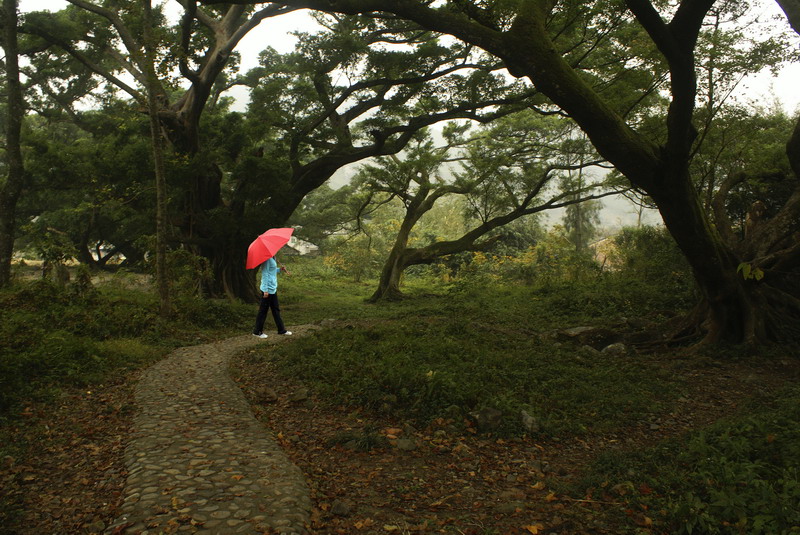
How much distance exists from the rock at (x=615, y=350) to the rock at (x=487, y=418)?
11.6 feet

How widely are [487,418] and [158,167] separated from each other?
7.24 meters

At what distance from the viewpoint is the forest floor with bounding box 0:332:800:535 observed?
117 inches

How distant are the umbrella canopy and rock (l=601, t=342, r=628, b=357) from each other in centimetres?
517

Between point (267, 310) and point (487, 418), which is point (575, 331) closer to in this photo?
point (487, 418)

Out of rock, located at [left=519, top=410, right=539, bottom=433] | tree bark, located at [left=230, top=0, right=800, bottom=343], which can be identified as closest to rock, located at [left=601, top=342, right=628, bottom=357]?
tree bark, located at [left=230, top=0, right=800, bottom=343]

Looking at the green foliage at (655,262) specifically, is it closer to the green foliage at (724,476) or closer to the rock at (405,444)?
the green foliage at (724,476)

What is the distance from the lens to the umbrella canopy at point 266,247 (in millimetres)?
7898

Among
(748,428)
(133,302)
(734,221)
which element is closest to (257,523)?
(748,428)

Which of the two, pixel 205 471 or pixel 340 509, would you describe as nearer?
pixel 340 509

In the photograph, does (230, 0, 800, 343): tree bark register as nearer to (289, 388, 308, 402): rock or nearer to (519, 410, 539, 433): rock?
(519, 410, 539, 433): rock

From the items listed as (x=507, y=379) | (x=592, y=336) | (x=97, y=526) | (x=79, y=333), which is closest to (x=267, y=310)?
(x=79, y=333)

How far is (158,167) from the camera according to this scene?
8.62m

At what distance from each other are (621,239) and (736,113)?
9457mm

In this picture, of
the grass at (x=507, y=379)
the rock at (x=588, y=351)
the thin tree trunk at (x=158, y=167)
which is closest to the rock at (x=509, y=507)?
the grass at (x=507, y=379)
